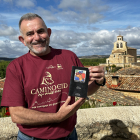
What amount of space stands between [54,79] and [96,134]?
1.64 meters

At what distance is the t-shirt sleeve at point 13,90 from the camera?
5.14ft

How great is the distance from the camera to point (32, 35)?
1.79 metres

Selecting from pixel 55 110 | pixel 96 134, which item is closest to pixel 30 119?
pixel 55 110

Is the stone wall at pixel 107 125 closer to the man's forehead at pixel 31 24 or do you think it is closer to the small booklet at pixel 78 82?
the small booklet at pixel 78 82

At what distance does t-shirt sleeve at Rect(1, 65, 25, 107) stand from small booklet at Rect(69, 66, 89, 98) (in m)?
0.51

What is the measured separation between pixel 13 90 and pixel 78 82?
2.20 ft

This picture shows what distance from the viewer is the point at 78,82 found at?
65.6 inches

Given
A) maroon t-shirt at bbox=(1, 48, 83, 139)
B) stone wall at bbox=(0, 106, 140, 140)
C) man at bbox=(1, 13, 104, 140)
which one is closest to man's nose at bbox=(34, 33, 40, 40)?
man at bbox=(1, 13, 104, 140)

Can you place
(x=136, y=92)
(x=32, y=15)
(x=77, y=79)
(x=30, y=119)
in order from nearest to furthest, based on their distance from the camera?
1. (x=30, y=119)
2. (x=77, y=79)
3. (x=32, y=15)
4. (x=136, y=92)

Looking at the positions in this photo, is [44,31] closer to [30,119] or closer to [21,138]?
[30,119]

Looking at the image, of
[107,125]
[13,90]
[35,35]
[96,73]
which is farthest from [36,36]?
[107,125]

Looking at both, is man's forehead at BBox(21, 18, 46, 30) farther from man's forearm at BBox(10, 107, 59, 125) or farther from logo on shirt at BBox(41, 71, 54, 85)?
man's forearm at BBox(10, 107, 59, 125)

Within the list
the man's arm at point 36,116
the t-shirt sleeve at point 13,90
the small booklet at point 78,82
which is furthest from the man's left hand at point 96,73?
the t-shirt sleeve at point 13,90

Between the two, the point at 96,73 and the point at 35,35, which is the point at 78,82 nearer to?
the point at 96,73
